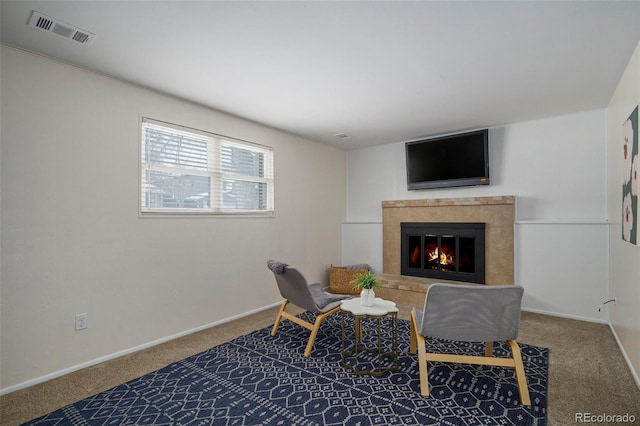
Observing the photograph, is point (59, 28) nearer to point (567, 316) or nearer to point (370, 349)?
point (370, 349)

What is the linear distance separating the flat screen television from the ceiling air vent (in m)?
4.19


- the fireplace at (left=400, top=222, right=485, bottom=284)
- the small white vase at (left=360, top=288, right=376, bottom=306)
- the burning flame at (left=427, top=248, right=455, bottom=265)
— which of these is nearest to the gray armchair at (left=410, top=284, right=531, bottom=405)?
the small white vase at (left=360, top=288, right=376, bottom=306)

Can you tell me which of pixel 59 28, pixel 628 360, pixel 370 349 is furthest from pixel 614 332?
pixel 59 28

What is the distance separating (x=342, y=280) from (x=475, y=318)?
294cm

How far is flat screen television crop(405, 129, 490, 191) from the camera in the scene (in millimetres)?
4535

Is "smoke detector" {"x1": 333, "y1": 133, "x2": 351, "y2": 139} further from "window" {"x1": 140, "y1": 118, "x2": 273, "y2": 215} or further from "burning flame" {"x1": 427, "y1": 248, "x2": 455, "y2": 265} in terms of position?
"burning flame" {"x1": 427, "y1": 248, "x2": 455, "y2": 265}

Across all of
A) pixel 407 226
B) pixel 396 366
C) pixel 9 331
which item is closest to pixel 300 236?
pixel 407 226

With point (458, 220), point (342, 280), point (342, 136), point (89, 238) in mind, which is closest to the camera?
point (89, 238)

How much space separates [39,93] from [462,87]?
3643 mm

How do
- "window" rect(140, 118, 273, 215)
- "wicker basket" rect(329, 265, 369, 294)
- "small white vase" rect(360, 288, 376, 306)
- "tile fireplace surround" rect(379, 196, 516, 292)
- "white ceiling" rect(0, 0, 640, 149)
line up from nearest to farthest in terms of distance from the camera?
"white ceiling" rect(0, 0, 640, 149)
"small white vase" rect(360, 288, 376, 306)
"window" rect(140, 118, 273, 215)
"tile fireplace surround" rect(379, 196, 516, 292)
"wicker basket" rect(329, 265, 369, 294)

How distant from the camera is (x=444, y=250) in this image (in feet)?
16.0

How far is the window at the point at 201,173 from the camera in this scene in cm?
325

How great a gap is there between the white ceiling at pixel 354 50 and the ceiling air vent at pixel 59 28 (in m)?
0.05

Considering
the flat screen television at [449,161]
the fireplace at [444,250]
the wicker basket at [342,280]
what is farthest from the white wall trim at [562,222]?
the wicker basket at [342,280]
